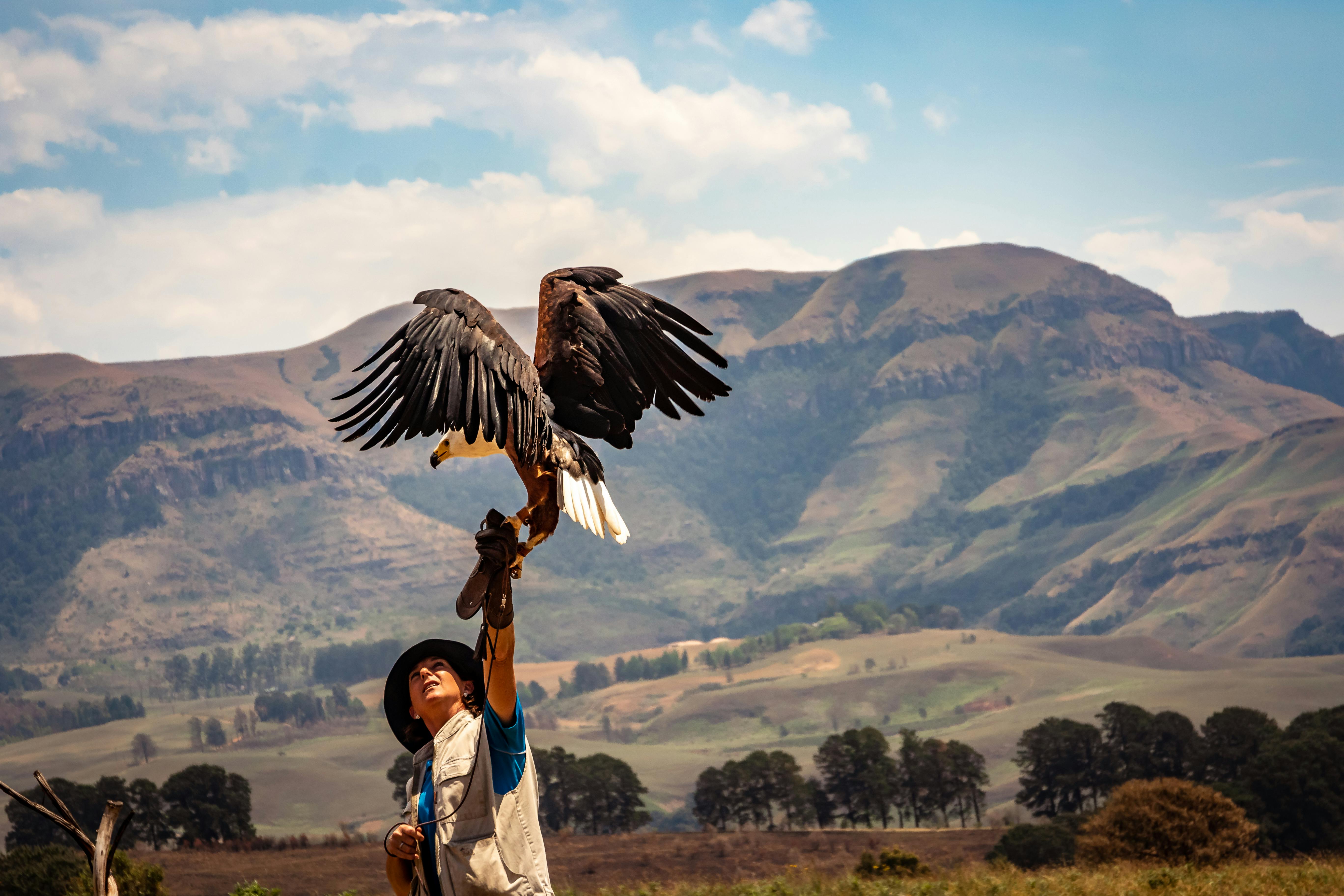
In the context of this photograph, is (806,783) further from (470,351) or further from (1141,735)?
(470,351)

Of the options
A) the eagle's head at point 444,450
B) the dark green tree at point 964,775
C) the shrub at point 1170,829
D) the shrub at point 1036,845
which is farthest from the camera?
the dark green tree at point 964,775

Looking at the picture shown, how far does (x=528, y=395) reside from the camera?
19.1 feet

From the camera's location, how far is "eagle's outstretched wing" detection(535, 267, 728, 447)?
21.6ft

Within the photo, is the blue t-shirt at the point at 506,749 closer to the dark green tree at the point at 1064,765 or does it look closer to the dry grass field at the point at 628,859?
the dry grass field at the point at 628,859

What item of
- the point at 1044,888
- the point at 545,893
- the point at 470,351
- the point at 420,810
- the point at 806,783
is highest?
the point at 470,351

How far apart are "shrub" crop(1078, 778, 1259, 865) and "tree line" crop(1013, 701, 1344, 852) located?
19531 millimetres

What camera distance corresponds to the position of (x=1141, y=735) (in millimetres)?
106625

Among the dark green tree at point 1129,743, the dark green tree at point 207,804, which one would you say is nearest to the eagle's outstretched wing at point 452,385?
the dark green tree at point 207,804

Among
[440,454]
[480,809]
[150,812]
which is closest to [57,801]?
[480,809]

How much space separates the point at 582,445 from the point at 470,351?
29.7 inches

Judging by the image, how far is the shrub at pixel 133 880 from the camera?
688 inches

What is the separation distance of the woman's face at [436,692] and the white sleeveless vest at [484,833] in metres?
0.50

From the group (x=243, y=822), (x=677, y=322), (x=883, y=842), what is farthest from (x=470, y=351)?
(x=243, y=822)

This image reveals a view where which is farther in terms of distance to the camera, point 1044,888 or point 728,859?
point 728,859
